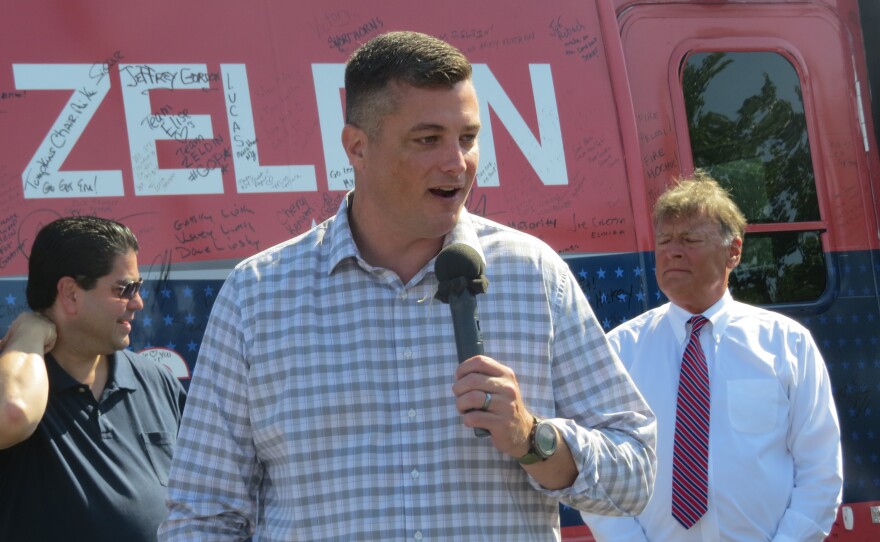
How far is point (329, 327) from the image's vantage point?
246 cm

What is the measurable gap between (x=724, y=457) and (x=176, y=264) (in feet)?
6.26

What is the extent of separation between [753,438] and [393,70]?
2035mm

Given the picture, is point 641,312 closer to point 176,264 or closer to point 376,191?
point 176,264

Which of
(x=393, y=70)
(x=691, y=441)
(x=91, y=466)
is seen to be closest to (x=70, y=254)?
(x=91, y=466)

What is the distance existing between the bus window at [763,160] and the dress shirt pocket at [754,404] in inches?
47.2

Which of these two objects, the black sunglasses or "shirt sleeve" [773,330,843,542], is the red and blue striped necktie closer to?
"shirt sleeve" [773,330,843,542]

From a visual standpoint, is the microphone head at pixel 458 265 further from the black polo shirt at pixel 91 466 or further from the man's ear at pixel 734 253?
the man's ear at pixel 734 253

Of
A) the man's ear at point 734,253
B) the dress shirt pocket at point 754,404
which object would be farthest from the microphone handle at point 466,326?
the man's ear at point 734,253

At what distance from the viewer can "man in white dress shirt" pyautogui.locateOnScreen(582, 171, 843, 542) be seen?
152 inches

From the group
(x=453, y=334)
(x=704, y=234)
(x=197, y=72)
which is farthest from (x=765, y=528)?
(x=197, y=72)

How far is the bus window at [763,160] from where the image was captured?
512 centimetres

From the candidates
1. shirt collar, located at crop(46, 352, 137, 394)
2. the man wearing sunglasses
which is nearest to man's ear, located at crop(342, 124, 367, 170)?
the man wearing sunglasses

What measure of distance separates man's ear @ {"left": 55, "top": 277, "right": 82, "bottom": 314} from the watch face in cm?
188

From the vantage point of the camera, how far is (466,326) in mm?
2209
